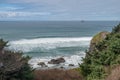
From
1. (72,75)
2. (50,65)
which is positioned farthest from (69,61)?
(72,75)

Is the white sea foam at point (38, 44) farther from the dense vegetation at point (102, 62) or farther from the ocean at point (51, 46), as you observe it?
the dense vegetation at point (102, 62)

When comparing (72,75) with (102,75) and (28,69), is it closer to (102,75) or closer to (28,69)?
(28,69)

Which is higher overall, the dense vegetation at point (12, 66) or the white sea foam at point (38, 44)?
the dense vegetation at point (12, 66)

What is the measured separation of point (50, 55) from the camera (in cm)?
4316

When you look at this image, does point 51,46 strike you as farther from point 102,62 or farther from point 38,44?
point 102,62

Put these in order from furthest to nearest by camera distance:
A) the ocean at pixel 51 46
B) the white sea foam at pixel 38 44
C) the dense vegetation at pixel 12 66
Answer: the white sea foam at pixel 38 44
the ocean at pixel 51 46
the dense vegetation at pixel 12 66

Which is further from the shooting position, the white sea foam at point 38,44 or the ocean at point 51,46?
the white sea foam at point 38,44

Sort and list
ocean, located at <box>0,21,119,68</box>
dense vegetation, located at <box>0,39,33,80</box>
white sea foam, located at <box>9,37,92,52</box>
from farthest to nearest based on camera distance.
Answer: white sea foam, located at <box>9,37,92,52</box>
ocean, located at <box>0,21,119,68</box>
dense vegetation, located at <box>0,39,33,80</box>

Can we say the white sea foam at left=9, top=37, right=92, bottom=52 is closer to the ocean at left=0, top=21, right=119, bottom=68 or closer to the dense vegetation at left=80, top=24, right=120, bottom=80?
the ocean at left=0, top=21, right=119, bottom=68

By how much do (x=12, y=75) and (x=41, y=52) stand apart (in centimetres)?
3212

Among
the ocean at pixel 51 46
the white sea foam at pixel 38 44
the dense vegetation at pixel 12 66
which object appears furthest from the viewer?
the white sea foam at pixel 38 44

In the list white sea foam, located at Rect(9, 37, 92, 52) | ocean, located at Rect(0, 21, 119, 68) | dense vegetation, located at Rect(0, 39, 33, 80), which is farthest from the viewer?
white sea foam, located at Rect(9, 37, 92, 52)

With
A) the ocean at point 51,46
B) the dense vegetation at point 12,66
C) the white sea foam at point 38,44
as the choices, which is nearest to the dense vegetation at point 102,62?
the dense vegetation at point 12,66

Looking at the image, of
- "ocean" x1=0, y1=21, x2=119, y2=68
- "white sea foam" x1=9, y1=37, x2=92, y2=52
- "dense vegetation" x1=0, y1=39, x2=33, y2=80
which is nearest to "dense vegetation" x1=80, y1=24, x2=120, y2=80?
"dense vegetation" x1=0, y1=39, x2=33, y2=80
